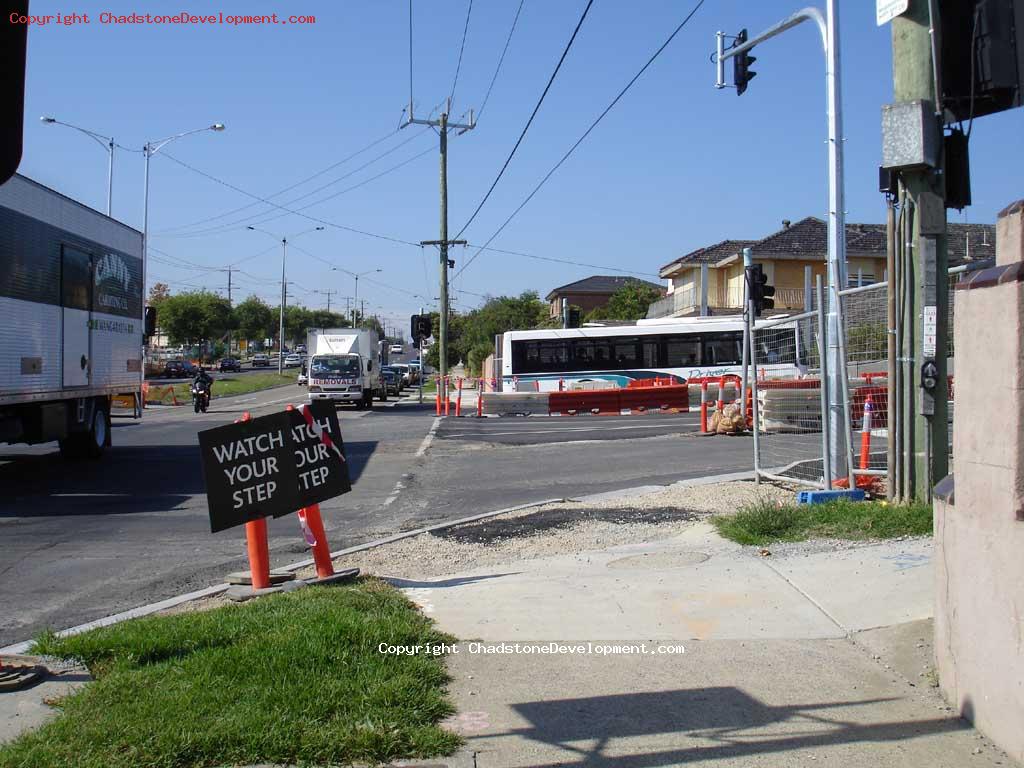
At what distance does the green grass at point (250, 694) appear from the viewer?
4188 mm

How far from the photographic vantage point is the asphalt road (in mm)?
8148

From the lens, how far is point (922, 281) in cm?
855

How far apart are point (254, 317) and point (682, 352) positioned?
308 ft

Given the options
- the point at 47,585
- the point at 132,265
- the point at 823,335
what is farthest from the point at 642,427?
the point at 47,585

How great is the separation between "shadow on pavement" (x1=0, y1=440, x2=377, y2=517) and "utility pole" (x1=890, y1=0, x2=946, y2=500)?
869 cm

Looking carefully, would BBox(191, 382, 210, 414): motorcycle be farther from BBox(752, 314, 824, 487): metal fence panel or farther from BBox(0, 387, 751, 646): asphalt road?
BBox(752, 314, 824, 487): metal fence panel

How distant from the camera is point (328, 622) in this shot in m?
5.91

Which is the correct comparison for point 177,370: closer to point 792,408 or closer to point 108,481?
point 108,481

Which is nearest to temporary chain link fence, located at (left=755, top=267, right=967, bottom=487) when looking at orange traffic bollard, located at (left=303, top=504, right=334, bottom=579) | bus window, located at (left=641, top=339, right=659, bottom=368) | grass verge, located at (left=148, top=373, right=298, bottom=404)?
orange traffic bollard, located at (left=303, top=504, right=334, bottom=579)

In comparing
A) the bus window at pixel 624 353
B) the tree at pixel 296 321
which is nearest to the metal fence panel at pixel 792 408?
the bus window at pixel 624 353

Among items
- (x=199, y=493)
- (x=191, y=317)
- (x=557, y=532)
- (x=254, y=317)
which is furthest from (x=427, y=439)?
(x=254, y=317)

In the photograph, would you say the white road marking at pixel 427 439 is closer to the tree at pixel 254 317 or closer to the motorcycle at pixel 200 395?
the motorcycle at pixel 200 395

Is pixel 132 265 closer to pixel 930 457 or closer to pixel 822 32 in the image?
pixel 822 32

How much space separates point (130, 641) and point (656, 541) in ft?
16.3
